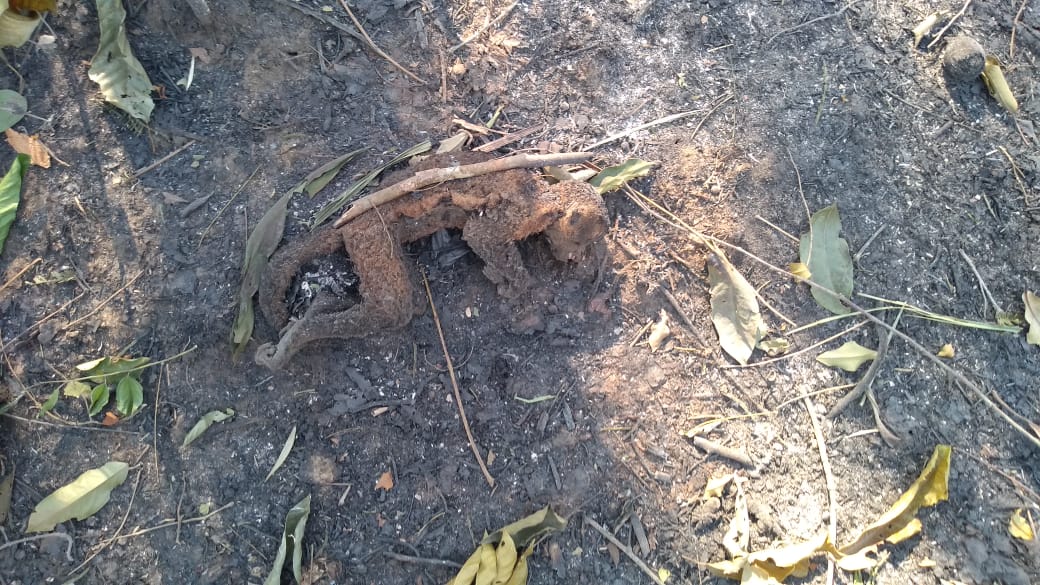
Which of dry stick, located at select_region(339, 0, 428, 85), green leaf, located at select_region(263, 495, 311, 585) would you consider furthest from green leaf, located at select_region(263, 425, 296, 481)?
dry stick, located at select_region(339, 0, 428, 85)

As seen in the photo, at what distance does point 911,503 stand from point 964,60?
2067 millimetres

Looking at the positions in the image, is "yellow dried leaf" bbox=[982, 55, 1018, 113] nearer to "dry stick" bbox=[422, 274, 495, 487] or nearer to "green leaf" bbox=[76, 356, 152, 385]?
"dry stick" bbox=[422, 274, 495, 487]

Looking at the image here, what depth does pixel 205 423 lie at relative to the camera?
86.7 inches

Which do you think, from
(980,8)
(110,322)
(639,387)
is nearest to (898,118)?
(980,8)

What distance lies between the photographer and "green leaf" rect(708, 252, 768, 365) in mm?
2449

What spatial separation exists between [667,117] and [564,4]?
2.58 ft

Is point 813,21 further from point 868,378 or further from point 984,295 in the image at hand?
point 868,378

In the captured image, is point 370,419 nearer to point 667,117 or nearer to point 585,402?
point 585,402

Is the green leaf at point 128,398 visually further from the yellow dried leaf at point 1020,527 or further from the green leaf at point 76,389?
the yellow dried leaf at point 1020,527

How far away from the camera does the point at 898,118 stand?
2.89 metres

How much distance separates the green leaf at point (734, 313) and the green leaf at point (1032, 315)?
3.65ft

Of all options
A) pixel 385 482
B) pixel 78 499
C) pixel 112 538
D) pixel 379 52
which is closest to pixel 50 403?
pixel 78 499

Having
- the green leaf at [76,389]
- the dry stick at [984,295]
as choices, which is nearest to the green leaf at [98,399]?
the green leaf at [76,389]

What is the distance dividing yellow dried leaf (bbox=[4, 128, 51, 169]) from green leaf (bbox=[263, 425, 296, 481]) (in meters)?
1.49
